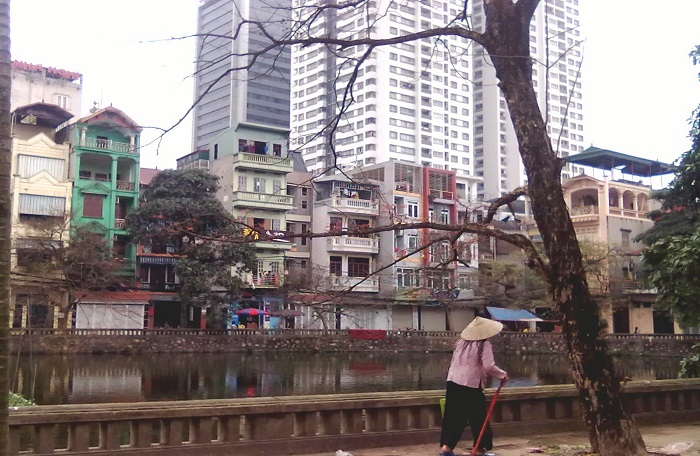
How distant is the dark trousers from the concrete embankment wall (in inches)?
1008

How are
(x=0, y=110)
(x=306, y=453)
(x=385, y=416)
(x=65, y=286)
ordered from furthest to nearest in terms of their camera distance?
(x=65, y=286) < (x=385, y=416) < (x=306, y=453) < (x=0, y=110)

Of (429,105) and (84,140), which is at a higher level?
(429,105)

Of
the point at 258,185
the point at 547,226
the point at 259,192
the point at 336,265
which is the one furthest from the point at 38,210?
the point at 547,226

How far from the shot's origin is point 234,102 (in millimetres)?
79750

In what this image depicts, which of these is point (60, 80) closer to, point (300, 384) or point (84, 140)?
point (84, 140)

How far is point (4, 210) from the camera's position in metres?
3.21

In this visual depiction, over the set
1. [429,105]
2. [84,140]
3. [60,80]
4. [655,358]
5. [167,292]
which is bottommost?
[655,358]

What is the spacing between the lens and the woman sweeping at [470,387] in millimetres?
5746

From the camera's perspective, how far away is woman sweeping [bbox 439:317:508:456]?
18.9 ft

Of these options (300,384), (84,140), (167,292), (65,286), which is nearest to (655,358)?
(300,384)

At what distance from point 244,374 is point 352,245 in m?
19.0

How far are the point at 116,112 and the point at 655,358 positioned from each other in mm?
29610

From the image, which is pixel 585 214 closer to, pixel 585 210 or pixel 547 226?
pixel 585 210

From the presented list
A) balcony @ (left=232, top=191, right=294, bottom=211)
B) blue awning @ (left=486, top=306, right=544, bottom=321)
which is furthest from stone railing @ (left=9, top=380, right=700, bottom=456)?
balcony @ (left=232, top=191, right=294, bottom=211)
